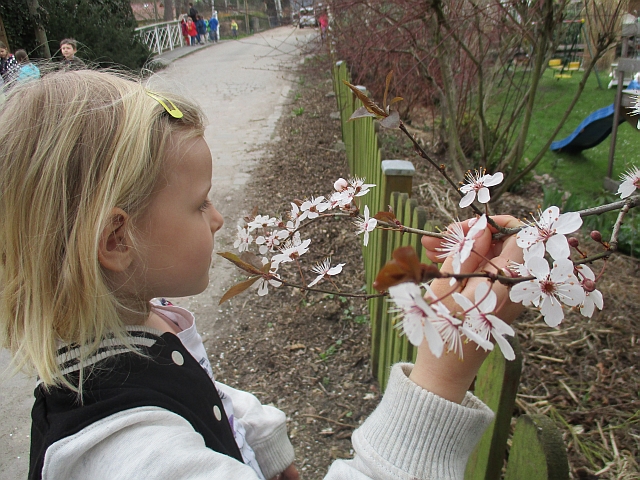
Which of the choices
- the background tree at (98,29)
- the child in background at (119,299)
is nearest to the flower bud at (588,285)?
the child in background at (119,299)

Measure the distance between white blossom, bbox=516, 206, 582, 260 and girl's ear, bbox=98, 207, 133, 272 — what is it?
70 cm

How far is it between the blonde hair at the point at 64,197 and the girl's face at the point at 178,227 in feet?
0.11

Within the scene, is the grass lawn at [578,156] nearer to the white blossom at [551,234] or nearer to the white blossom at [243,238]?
the white blossom at [243,238]

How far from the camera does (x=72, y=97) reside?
3.15 feet

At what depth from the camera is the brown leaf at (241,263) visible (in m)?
0.96

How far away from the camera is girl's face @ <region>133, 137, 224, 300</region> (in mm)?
1003

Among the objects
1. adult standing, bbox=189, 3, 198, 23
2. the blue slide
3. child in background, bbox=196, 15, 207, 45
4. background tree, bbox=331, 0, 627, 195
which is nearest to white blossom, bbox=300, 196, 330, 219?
background tree, bbox=331, 0, 627, 195

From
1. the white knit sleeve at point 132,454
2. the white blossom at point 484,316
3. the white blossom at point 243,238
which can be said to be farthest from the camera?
the white blossom at point 243,238

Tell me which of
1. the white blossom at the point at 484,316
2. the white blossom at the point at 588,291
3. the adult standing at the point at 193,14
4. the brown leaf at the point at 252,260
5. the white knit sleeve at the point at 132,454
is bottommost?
the white knit sleeve at the point at 132,454

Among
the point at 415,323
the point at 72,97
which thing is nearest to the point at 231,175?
the point at 72,97

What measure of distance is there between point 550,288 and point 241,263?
21.5 inches

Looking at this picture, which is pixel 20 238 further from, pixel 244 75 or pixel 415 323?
pixel 244 75

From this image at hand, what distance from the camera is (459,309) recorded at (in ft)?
2.60

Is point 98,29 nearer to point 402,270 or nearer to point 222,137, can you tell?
point 222,137
